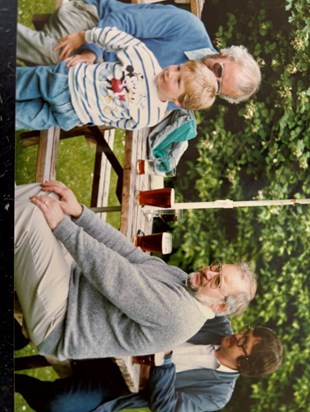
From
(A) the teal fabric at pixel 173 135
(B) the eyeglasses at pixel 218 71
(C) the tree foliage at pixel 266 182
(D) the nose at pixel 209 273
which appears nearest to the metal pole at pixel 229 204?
(C) the tree foliage at pixel 266 182

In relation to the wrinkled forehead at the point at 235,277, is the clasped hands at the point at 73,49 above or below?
above

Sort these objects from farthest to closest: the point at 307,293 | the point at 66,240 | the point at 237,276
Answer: the point at 307,293
the point at 237,276
the point at 66,240

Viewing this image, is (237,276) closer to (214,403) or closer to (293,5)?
(214,403)

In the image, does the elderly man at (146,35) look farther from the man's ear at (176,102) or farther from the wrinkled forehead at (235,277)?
the wrinkled forehead at (235,277)

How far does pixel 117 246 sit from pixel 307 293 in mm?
876

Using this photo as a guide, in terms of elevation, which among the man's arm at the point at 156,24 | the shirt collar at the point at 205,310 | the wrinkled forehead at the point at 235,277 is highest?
the man's arm at the point at 156,24

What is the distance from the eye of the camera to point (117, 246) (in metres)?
2.53

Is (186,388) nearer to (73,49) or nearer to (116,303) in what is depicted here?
(116,303)

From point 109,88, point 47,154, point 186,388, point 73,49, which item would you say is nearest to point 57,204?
point 47,154

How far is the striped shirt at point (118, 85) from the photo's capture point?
2.46 meters

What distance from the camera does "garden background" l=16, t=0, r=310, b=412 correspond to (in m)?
2.65

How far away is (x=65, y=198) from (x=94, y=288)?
0.37 metres

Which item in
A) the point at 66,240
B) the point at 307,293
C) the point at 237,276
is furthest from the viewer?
the point at 307,293

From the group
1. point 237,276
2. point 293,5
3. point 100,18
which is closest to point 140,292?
point 237,276
